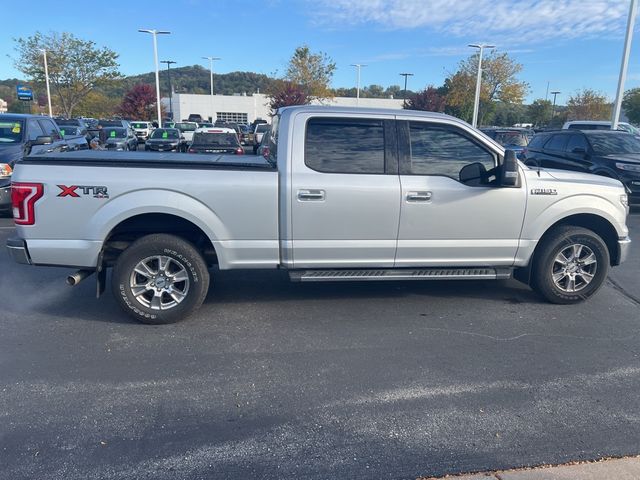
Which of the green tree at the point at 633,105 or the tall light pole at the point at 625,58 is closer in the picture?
the tall light pole at the point at 625,58

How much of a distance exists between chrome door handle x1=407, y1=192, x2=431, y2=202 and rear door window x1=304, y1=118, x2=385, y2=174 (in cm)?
36

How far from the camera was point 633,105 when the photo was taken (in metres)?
50.8

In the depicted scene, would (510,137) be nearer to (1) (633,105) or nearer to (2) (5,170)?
(2) (5,170)

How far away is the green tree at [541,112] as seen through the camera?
66.5 m

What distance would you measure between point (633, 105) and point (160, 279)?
193 feet

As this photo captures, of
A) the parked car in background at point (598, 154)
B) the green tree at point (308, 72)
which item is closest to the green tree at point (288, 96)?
the green tree at point (308, 72)

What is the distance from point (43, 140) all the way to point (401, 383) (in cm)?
880

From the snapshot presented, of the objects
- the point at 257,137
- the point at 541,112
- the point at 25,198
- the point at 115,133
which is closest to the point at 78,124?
the point at 115,133

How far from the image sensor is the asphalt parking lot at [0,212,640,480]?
2.84 m

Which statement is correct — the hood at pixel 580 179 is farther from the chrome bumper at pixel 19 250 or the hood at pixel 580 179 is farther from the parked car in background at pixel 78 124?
the parked car in background at pixel 78 124

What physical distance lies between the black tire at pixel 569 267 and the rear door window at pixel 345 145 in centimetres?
199

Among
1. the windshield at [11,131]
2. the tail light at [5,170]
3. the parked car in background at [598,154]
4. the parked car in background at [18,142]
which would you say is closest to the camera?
the tail light at [5,170]

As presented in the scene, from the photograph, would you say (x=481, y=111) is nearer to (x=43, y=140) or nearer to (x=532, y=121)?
(x=532, y=121)

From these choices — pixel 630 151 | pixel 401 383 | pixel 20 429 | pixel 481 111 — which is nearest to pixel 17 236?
pixel 20 429
